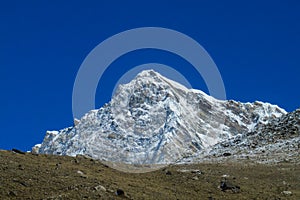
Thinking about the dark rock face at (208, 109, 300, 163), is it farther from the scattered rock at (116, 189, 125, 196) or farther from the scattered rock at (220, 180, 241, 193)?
the scattered rock at (116, 189, 125, 196)

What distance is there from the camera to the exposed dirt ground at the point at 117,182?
86.6ft

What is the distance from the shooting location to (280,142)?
61.0 m

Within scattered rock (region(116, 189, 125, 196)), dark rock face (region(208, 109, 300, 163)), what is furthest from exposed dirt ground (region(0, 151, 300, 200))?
dark rock face (region(208, 109, 300, 163))

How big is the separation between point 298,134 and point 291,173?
2388 cm

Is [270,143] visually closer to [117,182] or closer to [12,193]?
[117,182]

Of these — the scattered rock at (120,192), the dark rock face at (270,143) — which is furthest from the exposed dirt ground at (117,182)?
the dark rock face at (270,143)

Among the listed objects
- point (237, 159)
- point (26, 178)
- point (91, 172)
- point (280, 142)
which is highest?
point (280, 142)

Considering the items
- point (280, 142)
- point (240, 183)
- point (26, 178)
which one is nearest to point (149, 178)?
point (240, 183)

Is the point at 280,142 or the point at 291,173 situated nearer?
the point at 291,173

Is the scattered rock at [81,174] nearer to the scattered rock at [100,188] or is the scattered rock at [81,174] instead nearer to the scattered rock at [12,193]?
the scattered rock at [100,188]

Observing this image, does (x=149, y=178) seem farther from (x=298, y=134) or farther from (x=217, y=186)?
(x=298, y=134)

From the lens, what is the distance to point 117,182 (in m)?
30.3

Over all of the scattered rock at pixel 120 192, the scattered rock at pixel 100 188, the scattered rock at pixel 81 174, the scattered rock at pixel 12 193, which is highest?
the scattered rock at pixel 81 174

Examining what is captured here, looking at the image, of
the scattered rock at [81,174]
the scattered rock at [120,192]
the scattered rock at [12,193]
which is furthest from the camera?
the scattered rock at [81,174]
